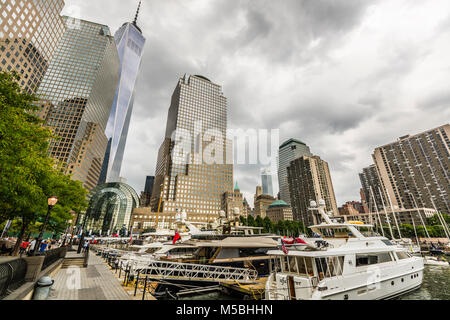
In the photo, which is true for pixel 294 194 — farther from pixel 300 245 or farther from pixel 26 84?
pixel 26 84

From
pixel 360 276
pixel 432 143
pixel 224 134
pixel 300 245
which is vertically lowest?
pixel 360 276

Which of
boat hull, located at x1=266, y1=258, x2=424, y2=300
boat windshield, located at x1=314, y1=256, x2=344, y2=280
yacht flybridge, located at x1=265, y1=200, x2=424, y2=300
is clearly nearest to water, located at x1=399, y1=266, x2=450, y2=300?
boat hull, located at x1=266, y1=258, x2=424, y2=300

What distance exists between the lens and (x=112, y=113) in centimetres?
16738

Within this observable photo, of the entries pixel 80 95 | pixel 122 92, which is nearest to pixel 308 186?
pixel 80 95

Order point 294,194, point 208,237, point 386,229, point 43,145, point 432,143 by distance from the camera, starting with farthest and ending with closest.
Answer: point 294,194 → point 432,143 → point 386,229 → point 208,237 → point 43,145

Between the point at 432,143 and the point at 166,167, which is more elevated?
the point at 432,143

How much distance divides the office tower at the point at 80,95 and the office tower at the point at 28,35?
33061 millimetres

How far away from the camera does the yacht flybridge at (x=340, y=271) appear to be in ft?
34.3

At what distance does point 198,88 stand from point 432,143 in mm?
160080

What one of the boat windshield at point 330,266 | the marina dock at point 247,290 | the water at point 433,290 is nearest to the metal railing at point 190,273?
the marina dock at point 247,290

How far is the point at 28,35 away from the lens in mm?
69875

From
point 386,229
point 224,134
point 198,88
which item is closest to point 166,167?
point 224,134

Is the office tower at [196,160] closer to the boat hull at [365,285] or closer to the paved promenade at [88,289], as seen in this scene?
the paved promenade at [88,289]

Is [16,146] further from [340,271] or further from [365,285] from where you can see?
[365,285]
